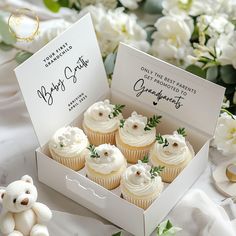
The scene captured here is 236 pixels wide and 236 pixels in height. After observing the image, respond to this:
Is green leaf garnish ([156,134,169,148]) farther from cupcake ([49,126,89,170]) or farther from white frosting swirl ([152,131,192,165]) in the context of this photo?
cupcake ([49,126,89,170])

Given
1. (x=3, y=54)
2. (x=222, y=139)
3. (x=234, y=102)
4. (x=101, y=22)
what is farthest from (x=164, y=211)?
(x=3, y=54)

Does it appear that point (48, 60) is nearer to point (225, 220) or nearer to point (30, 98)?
point (30, 98)

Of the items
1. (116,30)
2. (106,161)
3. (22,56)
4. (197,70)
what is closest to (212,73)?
(197,70)

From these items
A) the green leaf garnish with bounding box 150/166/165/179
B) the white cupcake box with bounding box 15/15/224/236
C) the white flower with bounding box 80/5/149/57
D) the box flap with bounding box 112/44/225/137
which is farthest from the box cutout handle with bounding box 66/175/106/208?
the white flower with bounding box 80/5/149/57

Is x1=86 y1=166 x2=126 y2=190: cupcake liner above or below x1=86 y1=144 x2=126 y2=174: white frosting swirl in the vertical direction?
below

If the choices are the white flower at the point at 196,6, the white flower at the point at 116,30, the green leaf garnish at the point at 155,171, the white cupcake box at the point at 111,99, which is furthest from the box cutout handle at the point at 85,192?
the white flower at the point at 196,6
